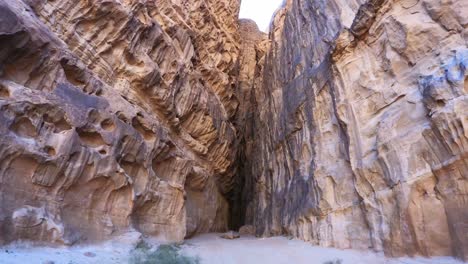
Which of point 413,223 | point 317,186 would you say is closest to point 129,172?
point 317,186

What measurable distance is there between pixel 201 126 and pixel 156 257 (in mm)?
10071

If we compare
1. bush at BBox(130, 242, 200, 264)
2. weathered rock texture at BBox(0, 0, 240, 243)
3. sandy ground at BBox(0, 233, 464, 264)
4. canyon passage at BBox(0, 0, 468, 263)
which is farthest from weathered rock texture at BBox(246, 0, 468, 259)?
weathered rock texture at BBox(0, 0, 240, 243)

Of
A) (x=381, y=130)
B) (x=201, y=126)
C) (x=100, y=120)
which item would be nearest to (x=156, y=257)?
(x=100, y=120)

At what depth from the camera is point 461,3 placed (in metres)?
8.73

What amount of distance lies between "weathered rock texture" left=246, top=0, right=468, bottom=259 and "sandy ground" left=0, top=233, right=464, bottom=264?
1.64ft

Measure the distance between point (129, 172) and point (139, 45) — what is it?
5502 mm

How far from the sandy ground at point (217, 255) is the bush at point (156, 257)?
0.87 feet

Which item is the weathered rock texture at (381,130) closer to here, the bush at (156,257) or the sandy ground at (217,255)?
the sandy ground at (217,255)

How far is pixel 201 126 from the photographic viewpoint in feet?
60.7

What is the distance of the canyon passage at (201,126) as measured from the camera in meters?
8.01

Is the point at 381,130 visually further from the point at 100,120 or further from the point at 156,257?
the point at 100,120

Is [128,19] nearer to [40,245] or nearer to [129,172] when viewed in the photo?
[129,172]

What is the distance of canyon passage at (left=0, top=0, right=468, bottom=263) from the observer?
315 inches

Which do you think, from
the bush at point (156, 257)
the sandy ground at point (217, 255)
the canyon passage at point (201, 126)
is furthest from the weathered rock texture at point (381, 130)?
the bush at point (156, 257)
